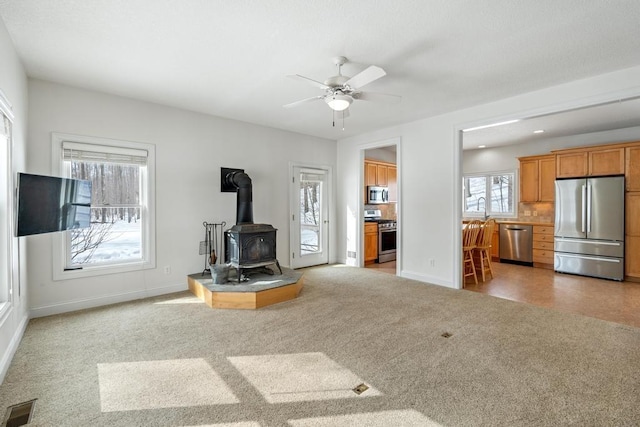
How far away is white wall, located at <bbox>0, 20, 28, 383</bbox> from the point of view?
2.34 meters

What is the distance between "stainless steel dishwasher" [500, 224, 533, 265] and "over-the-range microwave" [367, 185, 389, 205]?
8.43 feet

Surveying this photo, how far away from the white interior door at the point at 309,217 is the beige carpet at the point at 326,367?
2.29 meters

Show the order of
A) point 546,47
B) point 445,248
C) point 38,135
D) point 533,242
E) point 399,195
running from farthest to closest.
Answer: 1. point 533,242
2. point 399,195
3. point 445,248
4. point 38,135
5. point 546,47

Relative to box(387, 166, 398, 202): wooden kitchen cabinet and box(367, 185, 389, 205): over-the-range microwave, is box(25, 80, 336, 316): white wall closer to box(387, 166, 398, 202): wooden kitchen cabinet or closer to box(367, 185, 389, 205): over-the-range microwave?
box(367, 185, 389, 205): over-the-range microwave

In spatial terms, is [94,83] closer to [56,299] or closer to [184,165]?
[184,165]

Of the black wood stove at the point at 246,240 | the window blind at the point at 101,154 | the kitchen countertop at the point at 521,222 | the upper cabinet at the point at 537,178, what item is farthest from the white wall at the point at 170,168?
the upper cabinet at the point at 537,178

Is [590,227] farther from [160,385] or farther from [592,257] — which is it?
[160,385]

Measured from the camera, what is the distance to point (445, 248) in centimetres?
Answer: 474

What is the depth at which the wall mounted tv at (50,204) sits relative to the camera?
2504 mm

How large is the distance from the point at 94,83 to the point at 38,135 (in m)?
0.83

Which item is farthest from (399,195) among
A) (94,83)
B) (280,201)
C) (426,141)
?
(94,83)

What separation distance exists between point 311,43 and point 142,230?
128 inches

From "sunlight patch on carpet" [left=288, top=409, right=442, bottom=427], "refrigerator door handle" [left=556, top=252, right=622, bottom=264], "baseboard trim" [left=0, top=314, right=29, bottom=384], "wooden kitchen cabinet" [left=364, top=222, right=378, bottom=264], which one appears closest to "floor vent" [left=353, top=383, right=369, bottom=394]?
"sunlight patch on carpet" [left=288, top=409, right=442, bottom=427]

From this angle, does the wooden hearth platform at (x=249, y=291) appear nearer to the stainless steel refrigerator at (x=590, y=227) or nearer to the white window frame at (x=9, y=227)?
the white window frame at (x=9, y=227)
